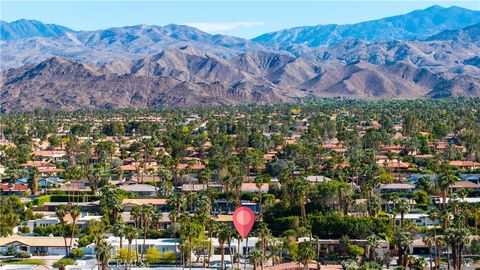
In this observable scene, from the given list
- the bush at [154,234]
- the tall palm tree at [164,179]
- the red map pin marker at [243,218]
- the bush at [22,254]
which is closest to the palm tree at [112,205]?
the bush at [154,234]

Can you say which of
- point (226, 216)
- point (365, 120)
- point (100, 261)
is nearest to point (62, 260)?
point (100, 261)

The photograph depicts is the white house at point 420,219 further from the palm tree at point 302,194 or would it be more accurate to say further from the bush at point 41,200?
the bush at point 41,200

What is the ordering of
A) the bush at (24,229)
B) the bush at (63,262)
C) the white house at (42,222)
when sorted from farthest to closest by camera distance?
the white house at (42,222), the bush at (24,229), the bush at (63,262)

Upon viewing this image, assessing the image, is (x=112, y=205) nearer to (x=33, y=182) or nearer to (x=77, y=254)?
(x=77, y=254)

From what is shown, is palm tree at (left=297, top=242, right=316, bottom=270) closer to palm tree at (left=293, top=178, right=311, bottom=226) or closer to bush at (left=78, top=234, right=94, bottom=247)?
palm tree at (left=293, top=178, right=311, bottom=226)

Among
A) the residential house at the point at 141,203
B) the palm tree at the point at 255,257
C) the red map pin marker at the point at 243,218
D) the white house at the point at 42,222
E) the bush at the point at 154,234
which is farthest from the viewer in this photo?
the residential house at the point at 141,203

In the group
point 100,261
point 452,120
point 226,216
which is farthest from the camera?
point 452,120

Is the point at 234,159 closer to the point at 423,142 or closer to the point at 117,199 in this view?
the point at 117,199

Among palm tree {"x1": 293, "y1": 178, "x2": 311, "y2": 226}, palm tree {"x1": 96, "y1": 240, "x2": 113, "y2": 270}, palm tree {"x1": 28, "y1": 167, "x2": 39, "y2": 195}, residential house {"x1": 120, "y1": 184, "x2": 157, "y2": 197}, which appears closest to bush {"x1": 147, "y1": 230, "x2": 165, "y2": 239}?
palm tree {"x1": 293, "y1": 178, "x2": 311, "y2": 226}
